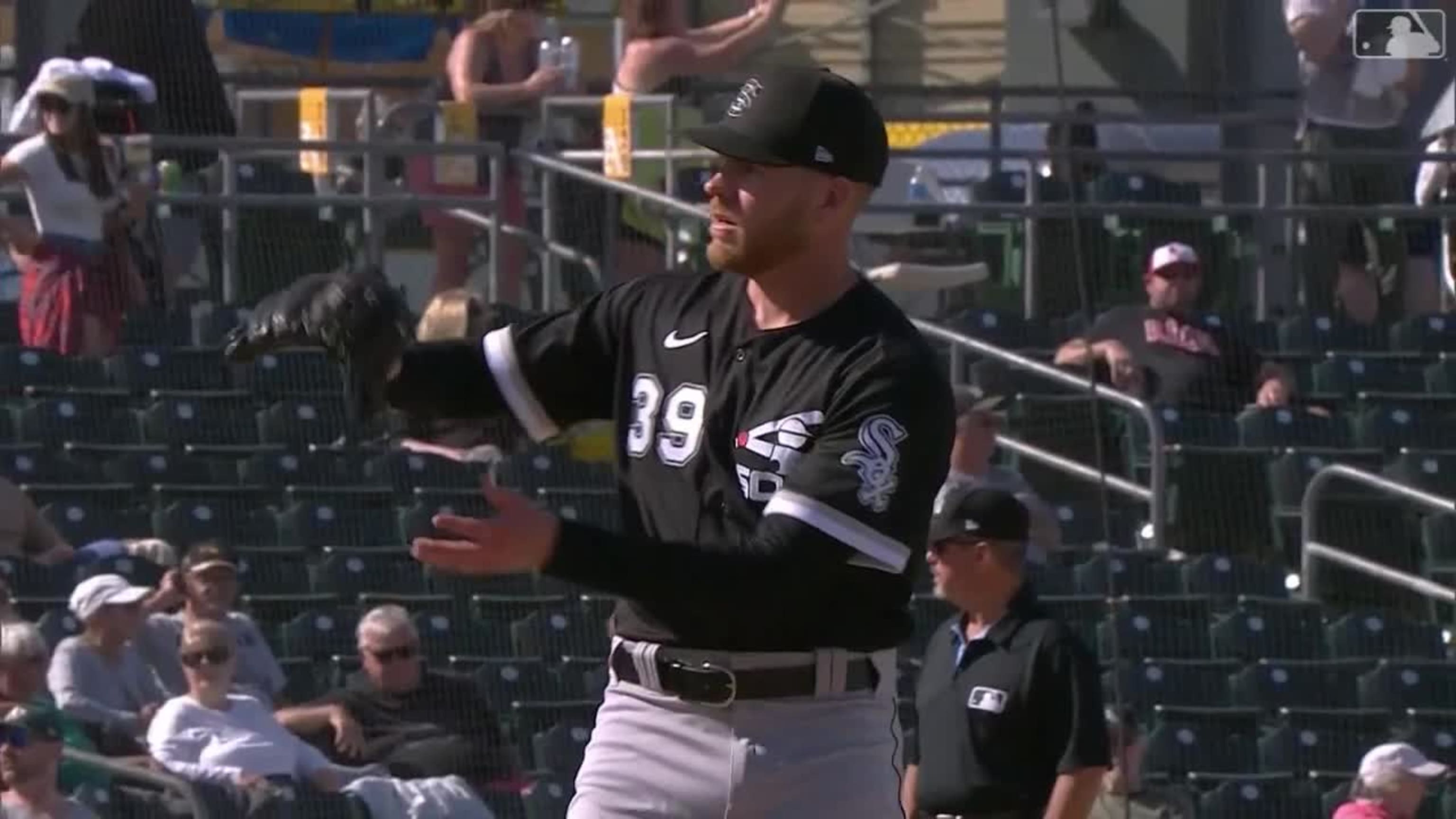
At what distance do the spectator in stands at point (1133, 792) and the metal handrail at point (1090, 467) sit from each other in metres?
1.27

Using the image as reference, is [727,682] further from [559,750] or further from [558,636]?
[558,636]

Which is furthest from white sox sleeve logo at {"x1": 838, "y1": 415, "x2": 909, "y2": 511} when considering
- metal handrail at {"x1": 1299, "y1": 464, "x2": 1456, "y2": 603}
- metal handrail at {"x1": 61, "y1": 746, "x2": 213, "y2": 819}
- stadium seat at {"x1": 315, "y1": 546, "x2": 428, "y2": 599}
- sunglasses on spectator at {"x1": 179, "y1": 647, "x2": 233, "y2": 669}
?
metal handrail at {"x1": 1299, "y1": 464, "x2": 1456, "y2": 603}

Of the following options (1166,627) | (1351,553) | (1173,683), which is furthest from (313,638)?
(1351,553)

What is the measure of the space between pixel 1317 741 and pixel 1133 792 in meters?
1.33

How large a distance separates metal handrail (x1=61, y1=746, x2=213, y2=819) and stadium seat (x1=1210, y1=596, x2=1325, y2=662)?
3628 millimetres

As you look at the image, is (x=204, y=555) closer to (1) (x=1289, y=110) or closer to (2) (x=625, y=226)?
(2) (x=625, y=226)

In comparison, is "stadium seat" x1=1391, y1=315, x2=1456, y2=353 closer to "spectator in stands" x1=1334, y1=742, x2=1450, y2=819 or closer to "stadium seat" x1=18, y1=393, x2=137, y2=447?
"spectator in stands" x1=1334, y1=742, x2=1450, y2=819

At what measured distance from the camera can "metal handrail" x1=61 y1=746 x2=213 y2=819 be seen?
806 cm

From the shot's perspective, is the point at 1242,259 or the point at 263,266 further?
the point at 1242,259

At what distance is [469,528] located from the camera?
377cm

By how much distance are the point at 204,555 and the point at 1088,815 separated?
10.9 feet

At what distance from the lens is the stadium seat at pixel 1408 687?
10250mm

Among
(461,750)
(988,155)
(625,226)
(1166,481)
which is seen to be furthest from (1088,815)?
(988,155)

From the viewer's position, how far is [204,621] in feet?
28.3
